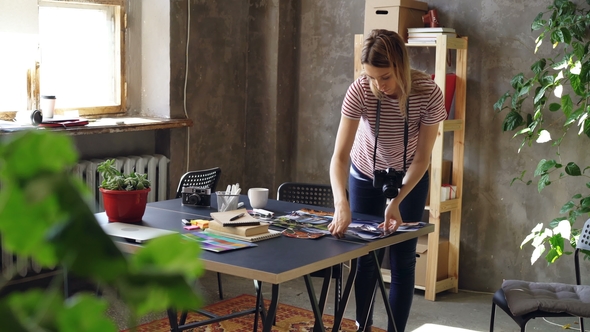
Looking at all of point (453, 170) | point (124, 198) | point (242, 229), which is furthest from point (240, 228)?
point (453, 170)

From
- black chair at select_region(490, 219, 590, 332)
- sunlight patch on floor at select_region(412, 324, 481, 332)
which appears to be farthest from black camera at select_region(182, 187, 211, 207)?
sunlight patch on floor at select_region(412, 324, 481, 332)

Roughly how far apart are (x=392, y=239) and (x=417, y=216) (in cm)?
61

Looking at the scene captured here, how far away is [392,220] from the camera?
2.78 m

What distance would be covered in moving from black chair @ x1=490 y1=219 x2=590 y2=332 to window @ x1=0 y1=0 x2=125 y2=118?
117 inches

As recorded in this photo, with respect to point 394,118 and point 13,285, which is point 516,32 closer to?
point 394,118

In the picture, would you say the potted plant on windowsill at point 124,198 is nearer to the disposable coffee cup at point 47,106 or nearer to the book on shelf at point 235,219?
the book on shelf at point 235,219

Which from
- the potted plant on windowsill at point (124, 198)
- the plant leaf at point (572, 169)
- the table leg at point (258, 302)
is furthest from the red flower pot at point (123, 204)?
the plant leaf at point (572, 169)

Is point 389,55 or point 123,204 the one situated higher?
point 389,55

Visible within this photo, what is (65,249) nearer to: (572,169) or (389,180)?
(389,180)

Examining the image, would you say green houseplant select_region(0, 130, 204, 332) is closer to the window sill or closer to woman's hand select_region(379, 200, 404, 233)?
woman's hand select_region(379, 200, 404, 233)

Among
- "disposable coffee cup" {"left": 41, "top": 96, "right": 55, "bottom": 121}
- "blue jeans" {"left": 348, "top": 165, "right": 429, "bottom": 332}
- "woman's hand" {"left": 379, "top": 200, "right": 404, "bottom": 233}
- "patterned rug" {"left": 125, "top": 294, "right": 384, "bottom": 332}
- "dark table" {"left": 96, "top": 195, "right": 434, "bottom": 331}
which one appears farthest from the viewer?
"disposable coffee cup" {"left": 41, "top": 96, "right": 55, "bottom": 121}

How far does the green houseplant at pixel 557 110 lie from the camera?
3.91 meters

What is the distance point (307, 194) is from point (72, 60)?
2.06m

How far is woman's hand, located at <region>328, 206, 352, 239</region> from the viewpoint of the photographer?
2.62 metres
